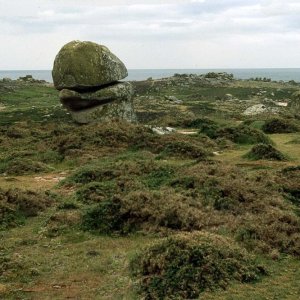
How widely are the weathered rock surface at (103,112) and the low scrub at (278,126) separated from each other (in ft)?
33.3

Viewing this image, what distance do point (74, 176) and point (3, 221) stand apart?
17.6ft

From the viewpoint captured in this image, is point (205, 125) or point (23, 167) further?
point (205, 125)

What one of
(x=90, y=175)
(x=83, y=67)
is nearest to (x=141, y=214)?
(x=90, y=175)

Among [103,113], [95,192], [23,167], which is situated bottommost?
[23,167]

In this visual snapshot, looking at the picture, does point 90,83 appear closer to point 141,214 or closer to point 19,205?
point 19,205

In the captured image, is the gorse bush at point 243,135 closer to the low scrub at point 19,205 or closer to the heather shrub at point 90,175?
the heather shrub at point 90,175

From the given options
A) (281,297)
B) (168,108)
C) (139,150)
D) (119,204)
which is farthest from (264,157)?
(168,108)

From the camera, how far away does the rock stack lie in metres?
30.1

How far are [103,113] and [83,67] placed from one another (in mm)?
3079

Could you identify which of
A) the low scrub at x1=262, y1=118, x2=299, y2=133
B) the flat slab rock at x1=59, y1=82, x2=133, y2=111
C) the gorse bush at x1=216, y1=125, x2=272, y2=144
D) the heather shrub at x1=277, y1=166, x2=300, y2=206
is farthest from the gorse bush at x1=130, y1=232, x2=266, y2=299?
the low scrub at x1=262, y1=118, x2=299, y2=133

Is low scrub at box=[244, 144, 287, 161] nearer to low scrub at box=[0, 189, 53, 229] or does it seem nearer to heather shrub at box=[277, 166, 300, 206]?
heather shrub at box=[277, 166, 300, 206]

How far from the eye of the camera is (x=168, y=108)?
4881 cm

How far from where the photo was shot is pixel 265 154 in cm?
2266

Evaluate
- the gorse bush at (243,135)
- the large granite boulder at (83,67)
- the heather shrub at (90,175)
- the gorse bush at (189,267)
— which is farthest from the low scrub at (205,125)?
the gorse bush at (189,267)
